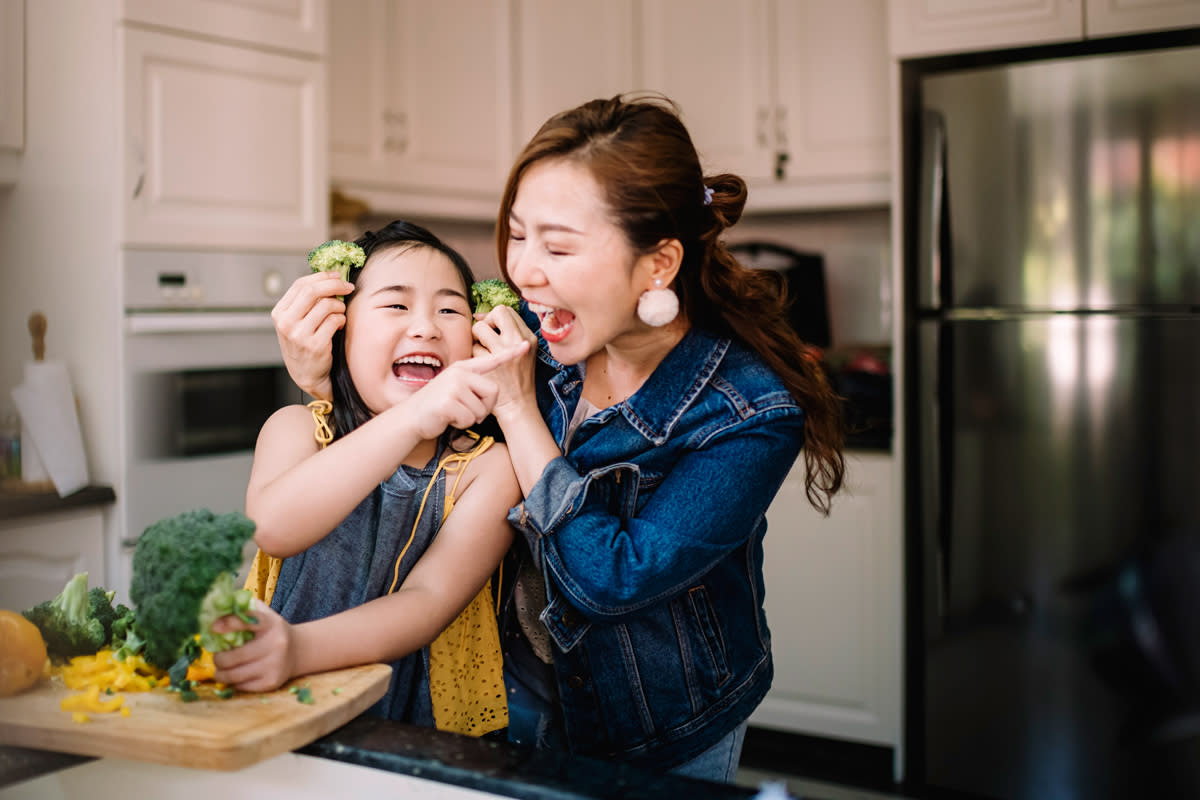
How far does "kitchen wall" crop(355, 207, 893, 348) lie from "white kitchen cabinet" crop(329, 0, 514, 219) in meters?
0.28

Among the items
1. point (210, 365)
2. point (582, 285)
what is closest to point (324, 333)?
point (582, 285)

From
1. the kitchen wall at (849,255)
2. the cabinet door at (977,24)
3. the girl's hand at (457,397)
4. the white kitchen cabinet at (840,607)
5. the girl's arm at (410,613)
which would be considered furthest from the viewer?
the kitchen wall at (849,255)

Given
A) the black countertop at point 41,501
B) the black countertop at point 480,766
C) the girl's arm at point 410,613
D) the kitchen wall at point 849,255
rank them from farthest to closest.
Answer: the kitchen wall at point 849,255 < the black countertop at point 41,501 < the girl's arm at point 410,613 < the black countertop at point 480,766

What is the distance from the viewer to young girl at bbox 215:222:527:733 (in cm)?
100

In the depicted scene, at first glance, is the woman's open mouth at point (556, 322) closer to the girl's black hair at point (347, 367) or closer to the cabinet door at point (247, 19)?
the girl's black hair at point (347, 367)

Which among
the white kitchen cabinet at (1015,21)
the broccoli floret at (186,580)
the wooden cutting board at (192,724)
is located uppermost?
the white kitchen cabinet at (1015,21)

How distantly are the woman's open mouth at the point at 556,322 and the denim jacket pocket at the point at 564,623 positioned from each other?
27 centimetres

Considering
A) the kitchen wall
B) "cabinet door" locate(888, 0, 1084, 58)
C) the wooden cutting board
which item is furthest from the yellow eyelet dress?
the kitchen wall

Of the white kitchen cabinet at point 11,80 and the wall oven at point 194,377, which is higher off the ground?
the white kitchen cabinet at point 11,80

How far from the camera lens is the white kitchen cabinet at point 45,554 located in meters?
2.29

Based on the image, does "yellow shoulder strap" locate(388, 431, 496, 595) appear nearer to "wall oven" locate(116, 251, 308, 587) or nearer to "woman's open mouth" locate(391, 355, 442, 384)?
"woman's open mouth" locate(391, 355, 442, 384)

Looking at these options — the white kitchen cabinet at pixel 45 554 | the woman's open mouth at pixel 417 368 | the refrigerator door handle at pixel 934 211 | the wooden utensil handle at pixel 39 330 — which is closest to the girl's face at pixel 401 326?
the woman's open mouth at pixel 417 368

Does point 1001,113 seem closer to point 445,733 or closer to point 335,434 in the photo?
point 335,434

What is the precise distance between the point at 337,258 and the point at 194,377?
149cm
